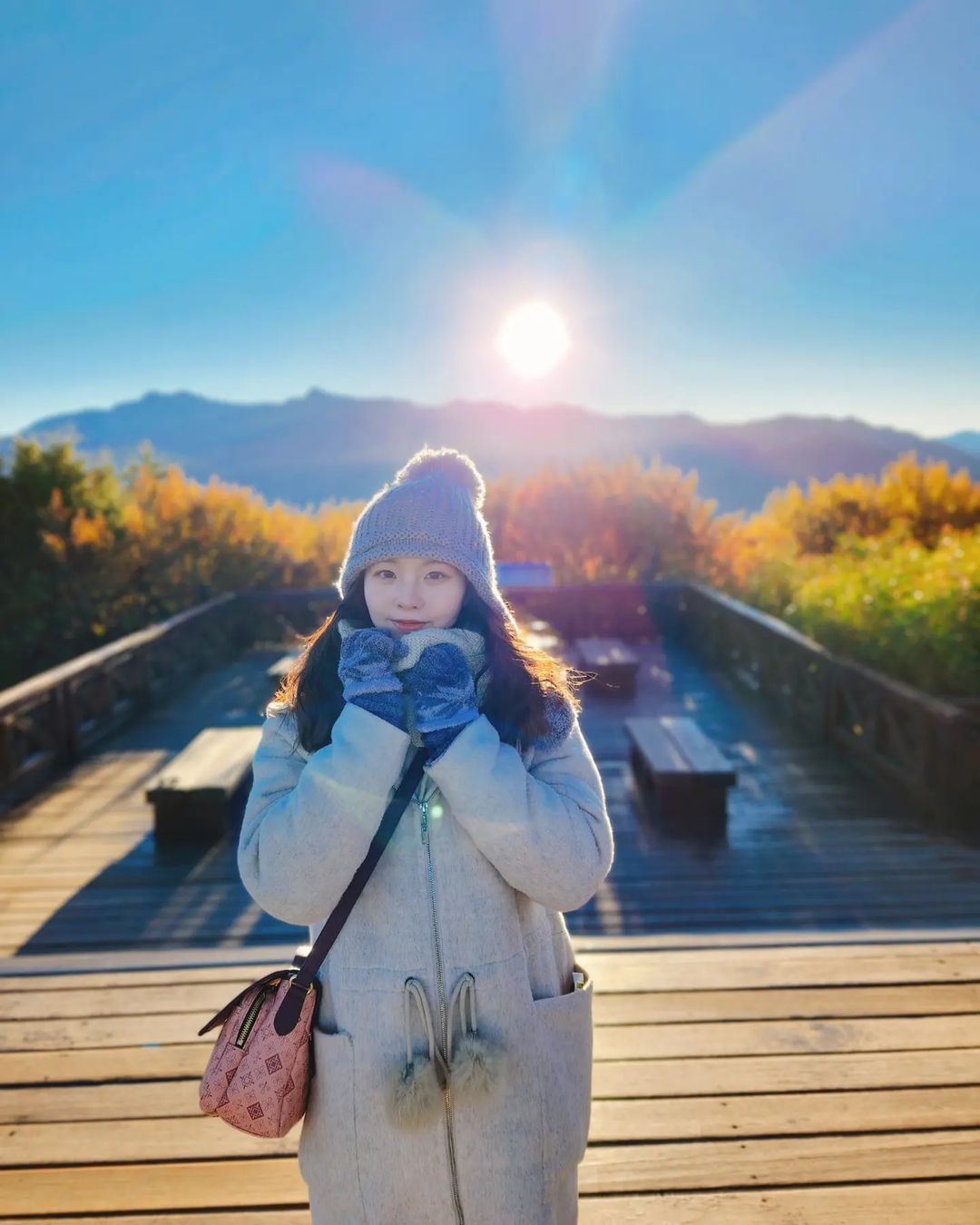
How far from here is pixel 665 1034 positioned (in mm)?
2463

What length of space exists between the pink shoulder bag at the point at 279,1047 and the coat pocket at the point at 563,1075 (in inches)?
13.0

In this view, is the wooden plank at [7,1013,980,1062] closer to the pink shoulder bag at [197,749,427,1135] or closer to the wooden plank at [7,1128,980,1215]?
the wooden plank at [7,1128,980,1215]

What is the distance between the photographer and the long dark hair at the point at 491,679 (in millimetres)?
1441

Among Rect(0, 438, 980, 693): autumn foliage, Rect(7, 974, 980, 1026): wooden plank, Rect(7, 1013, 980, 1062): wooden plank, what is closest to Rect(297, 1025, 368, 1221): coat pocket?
Rect(7, 1013, 980, 1062): wooden plank

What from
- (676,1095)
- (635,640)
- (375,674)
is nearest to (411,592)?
(375,674)

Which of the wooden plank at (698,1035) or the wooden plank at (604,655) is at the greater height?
the wooden plank at (698,1035)

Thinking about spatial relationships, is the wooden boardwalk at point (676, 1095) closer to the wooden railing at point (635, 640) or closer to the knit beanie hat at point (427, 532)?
the knit beanie hat at point (427, 532)

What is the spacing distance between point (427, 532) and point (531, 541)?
12032mm

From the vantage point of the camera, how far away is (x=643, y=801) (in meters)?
5.21

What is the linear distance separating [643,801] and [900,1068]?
2919 millimetres

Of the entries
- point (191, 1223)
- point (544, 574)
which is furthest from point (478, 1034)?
point (544, 574)

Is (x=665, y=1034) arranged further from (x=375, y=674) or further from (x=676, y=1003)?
(x=375, y=674)

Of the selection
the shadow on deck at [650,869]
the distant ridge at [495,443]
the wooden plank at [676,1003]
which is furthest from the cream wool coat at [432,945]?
the distant ridge at [495,443]

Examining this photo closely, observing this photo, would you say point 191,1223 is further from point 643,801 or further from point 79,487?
point 79,487
